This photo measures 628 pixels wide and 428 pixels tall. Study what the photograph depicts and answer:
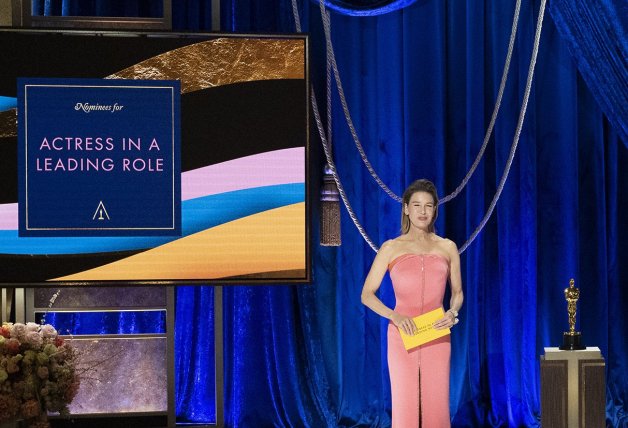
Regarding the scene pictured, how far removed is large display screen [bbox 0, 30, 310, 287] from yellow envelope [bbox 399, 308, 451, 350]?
2.72 feet

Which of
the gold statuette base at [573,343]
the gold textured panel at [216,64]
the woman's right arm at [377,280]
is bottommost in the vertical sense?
the gold statuette base at [573,343]

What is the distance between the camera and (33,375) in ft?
10.8

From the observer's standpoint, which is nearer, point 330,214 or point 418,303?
point 418,303

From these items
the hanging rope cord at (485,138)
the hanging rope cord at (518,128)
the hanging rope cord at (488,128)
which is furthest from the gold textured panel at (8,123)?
the hanging rope cord at (518,128)

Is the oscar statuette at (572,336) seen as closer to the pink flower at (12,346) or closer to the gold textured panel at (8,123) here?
the pink flower at (12,346)

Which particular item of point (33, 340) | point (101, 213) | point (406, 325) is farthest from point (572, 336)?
point (33, 340)

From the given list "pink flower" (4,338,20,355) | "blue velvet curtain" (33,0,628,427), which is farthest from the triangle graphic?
"pink flower" (4,338,20,355)

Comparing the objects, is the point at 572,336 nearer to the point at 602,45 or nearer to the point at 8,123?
the point at 602,45

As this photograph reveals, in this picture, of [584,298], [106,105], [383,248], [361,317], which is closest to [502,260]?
[584,298]

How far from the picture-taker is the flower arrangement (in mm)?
3225

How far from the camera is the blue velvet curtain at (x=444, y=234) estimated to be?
4.80m

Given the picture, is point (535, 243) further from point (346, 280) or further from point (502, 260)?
point (346, 280)

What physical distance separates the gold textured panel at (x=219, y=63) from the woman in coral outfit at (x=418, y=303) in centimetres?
100

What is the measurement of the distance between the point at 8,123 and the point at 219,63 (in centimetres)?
101
